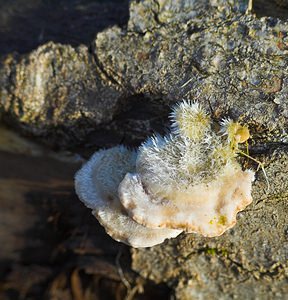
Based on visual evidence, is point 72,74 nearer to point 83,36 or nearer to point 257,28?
point 83,36

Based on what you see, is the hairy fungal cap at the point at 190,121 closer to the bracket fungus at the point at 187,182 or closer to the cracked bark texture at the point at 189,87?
the bracket fungus at the point at 187,182

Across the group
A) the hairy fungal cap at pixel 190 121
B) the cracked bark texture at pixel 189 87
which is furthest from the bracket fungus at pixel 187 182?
the cracked bark texture at pixel 189 87

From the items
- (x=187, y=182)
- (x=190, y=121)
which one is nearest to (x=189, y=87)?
(x=190, y=121)

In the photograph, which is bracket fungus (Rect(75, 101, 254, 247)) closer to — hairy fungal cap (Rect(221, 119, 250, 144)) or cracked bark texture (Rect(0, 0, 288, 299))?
hairy fungal cap (Rect(221, 119, 250, 144))

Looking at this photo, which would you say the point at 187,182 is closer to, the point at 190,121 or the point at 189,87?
the point at 190,121

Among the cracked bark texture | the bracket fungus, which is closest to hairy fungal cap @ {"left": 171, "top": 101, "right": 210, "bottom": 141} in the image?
the bracket fungus

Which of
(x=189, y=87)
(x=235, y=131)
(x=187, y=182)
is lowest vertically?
(x=187, y=182)
